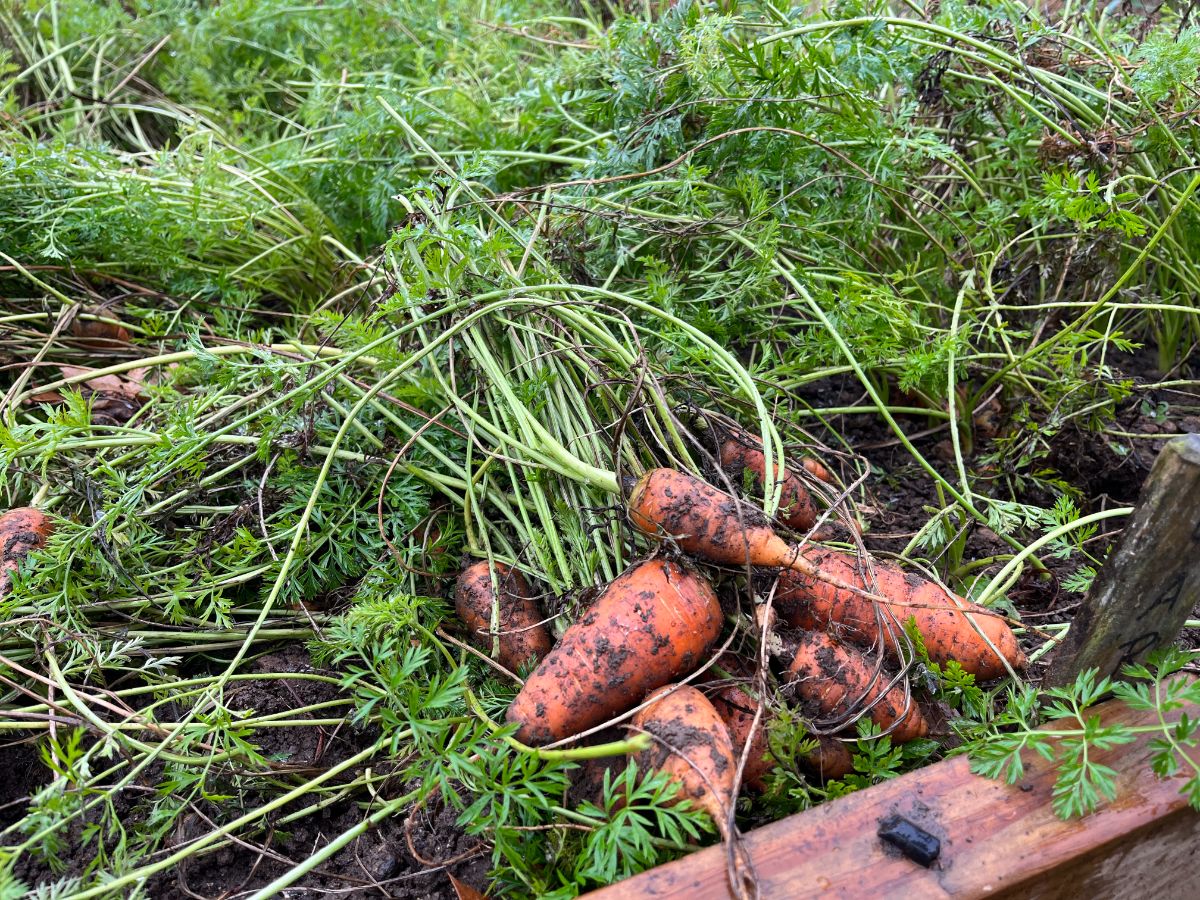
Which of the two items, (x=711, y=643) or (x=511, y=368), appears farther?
(x=511, y=368)

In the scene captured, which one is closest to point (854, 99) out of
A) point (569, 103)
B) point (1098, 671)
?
point (569, 103)

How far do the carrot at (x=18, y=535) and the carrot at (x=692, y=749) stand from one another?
4.16 ft

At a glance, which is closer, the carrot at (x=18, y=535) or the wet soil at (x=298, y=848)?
the wet soil at (x=298, y=848)

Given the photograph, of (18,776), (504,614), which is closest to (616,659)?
(504,614)

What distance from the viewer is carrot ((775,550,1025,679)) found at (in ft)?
4.94

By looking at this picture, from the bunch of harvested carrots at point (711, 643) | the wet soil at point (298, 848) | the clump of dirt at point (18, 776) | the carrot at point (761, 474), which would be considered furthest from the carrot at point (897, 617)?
the clump of dirt at point (18, 776)

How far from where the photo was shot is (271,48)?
3510 mm

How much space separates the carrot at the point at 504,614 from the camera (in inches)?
62.5

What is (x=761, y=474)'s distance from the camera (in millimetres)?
1750

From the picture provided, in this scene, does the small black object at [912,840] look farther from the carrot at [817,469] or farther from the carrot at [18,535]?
the carrot at [18,535]

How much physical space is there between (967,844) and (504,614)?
2.86ft

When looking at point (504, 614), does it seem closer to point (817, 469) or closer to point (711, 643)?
point (711, 643)

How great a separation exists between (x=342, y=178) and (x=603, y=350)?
131 centimetres

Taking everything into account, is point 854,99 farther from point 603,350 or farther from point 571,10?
point 571,10
